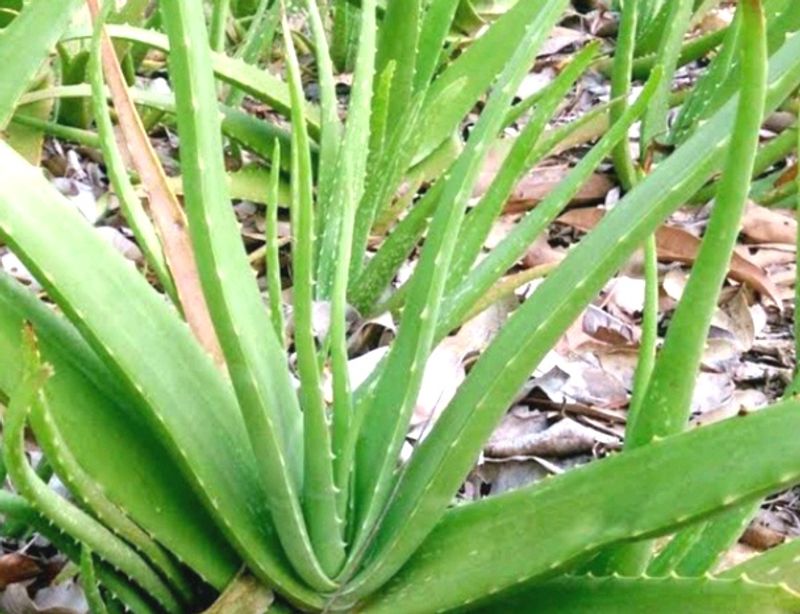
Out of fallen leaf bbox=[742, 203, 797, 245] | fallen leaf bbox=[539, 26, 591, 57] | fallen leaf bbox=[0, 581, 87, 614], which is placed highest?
fallen leaf bbox=[539, 26, 591, 57]

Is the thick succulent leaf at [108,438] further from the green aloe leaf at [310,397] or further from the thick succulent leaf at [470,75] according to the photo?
the thick succulent leaf at [470,75]

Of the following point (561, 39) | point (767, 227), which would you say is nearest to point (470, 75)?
point (767, 227)

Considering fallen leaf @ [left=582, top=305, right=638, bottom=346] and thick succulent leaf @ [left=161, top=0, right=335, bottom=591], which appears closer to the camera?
thick succulent leaf @ [left=161, top=0, right=335, bottom=591]

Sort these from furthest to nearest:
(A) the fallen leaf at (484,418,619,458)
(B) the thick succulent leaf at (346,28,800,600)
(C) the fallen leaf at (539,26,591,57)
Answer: (C) the fallen leaf at (539,26,591,57) → (A) the fallen leaf at (484,418,619,458) → (B) the thick succulent leaf at (346,28,800,600)

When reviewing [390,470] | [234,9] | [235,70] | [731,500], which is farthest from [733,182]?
[234,9]

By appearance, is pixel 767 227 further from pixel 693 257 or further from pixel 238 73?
pixel 238 73

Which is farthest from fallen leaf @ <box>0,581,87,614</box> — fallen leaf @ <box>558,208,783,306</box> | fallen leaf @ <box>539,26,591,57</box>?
fallen leaf @ <box>539,26,591,57</box>

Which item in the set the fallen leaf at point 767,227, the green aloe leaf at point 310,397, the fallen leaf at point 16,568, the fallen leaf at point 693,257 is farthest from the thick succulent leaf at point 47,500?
the fallen leaf at point 767,227

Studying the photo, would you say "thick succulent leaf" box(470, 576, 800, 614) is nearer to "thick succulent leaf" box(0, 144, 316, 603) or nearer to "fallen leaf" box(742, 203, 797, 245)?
"thick succulent leaf" box(0, 144, 316, 603)
